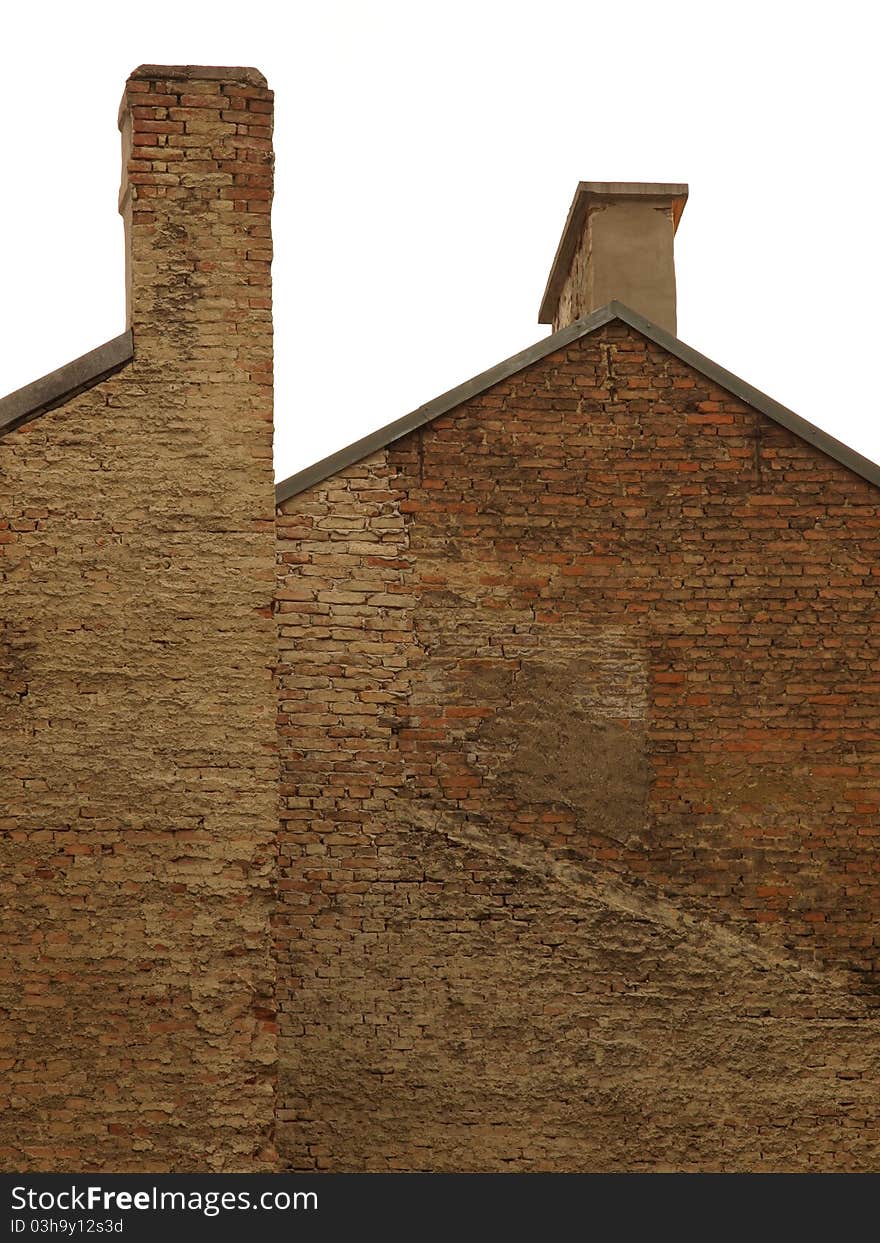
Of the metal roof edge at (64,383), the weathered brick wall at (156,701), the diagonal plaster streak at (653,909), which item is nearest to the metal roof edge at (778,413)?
the diagonal plaster streak at (653,909)

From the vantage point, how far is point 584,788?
10930mm

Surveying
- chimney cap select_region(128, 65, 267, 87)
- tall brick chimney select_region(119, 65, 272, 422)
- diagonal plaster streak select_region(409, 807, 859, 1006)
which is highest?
chimney cap select_region(128, 65, 267, 87)

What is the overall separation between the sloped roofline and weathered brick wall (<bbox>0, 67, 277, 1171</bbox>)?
7.79ft

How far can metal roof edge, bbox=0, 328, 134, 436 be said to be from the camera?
8742 mm

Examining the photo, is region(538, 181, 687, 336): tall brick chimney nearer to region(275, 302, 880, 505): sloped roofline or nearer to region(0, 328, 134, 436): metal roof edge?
region(275, 302, 880, 505): sloped roofline

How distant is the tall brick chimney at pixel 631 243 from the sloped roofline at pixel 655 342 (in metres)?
1.05

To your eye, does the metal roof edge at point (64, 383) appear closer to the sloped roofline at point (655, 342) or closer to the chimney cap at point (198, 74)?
the chimney cap at point (198, 74)

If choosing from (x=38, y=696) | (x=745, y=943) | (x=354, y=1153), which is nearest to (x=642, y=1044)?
(x=745, y=943)

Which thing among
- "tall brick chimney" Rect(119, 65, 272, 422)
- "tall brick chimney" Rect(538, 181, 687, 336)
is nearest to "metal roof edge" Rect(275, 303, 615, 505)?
"tall brick chimney" Rect(538, 181, 687, 336)

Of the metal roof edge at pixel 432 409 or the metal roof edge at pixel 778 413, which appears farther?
the metal roof edge at pixel 778 413

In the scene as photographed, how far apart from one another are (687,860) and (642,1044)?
112cm

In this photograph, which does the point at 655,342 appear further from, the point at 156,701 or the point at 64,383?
the point at 156,701

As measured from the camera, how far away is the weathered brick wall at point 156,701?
829 cm

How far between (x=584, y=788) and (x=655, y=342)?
113 inches
